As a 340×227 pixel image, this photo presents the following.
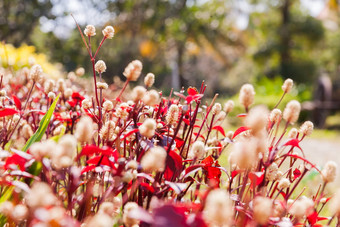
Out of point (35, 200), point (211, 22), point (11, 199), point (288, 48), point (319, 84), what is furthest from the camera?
point (211, 22)

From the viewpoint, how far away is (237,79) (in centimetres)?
2586

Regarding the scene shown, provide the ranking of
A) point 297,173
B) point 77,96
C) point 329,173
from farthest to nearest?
point 77,96, point 297,173, point 329,173

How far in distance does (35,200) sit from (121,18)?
49.1 ft

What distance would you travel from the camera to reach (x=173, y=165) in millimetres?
685

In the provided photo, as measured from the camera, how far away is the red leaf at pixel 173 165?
2.13 ft

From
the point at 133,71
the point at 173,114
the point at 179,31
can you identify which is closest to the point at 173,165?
the point at 173,114

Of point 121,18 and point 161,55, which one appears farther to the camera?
point 161,55

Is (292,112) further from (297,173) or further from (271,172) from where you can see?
(297,173)

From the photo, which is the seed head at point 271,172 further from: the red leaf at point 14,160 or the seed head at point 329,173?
the red leaf at point 14,160

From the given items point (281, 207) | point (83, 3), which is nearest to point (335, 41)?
point (83, 3)

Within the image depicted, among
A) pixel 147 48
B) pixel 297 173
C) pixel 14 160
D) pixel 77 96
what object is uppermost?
pixel 147 48

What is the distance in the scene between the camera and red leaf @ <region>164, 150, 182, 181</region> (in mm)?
650

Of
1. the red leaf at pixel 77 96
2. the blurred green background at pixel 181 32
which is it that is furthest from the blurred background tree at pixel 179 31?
the red leaf at pixel 77 96

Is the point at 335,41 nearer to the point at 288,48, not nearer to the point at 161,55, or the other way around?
the point at 288,48
